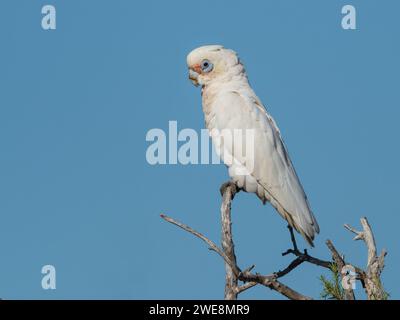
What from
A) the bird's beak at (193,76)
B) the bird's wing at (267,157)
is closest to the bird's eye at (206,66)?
the bird's beak at (193,76)

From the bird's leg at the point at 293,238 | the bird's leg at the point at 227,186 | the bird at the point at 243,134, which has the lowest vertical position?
the bird's leg at the point at 293,238

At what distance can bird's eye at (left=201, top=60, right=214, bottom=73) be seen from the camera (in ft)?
33.1

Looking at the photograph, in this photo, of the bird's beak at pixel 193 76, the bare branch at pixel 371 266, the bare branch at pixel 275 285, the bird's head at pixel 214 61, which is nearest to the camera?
the bare branch at pixel 275 285

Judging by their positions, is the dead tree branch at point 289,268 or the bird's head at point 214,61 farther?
the bird's head at point 214,61

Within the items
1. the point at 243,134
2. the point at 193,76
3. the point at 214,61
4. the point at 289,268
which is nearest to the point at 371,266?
the point at 289,268

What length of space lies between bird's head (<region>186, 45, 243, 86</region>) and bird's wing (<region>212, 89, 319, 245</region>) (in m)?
0.37

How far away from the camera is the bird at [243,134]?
351 inches

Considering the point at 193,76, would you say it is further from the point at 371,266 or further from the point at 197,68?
the point at 371,266

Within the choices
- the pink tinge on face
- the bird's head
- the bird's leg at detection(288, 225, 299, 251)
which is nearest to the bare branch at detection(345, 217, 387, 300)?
the bird's leg at detection(288, 225, 299, 251)

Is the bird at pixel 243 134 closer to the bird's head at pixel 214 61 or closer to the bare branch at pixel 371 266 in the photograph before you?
the bird's head at pixel 214 61

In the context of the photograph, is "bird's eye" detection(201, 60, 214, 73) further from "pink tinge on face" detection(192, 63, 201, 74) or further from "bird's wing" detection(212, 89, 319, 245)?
"bird's wing" detection(212, 89, 319, 245)
